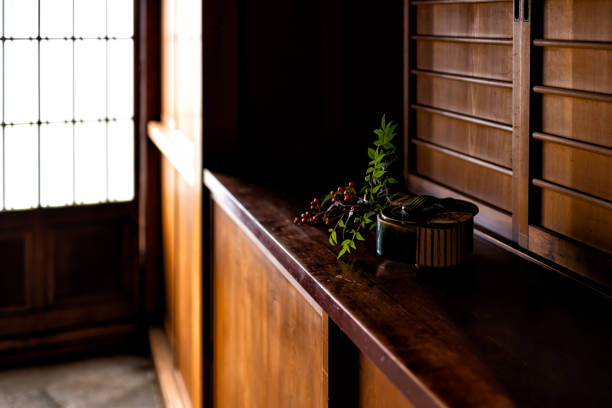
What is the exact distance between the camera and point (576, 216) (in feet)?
4.81

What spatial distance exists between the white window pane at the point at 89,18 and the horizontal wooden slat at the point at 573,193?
286 centimetres

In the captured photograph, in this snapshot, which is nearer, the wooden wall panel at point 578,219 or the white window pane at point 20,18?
the wooden wall panel at point 578,219

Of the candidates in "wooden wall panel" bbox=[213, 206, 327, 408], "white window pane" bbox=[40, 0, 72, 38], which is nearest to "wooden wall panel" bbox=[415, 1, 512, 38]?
"wooden wall panel" bbox=[213, 206, 327, 408]

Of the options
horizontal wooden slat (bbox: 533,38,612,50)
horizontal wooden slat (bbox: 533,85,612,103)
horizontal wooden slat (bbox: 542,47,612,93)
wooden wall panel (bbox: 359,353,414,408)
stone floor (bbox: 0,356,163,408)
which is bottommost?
stone floor (bbox: 0,356,163,408)

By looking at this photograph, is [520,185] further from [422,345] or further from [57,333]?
[57,333]

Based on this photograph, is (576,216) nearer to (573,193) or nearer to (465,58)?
(573,193)

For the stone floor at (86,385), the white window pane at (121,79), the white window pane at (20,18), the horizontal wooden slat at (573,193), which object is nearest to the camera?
the horizontal wooden slat at (573,193)

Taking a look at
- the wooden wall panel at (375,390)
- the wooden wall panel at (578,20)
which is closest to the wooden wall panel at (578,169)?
the wooden wall panel at (578,20)

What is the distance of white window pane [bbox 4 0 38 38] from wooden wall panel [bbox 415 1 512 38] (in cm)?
233

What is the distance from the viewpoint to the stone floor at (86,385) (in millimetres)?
3434

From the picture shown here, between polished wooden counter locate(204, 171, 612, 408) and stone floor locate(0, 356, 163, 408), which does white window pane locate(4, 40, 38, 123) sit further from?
polished wooden counter locate(204, 171, 612, 408)

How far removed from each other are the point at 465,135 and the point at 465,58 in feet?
0.67

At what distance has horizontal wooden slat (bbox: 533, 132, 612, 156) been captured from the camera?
1.35 meters

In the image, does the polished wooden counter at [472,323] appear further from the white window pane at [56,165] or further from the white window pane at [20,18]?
the white window pane at [20,18]
